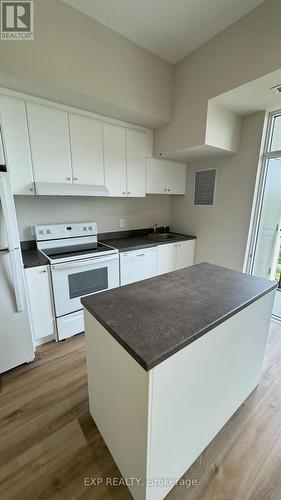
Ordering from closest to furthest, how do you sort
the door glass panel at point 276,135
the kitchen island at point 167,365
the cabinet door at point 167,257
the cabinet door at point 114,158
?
the kitchen island at point 167,365, the door glass panel at point 276,135, the cabinet door at point 114,158, the cabinet door at point 167,257

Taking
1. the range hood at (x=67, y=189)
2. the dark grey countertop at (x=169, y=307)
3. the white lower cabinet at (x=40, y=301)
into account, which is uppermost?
the range hood at (x=67, y=189)

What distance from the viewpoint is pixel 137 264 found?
2.65 m

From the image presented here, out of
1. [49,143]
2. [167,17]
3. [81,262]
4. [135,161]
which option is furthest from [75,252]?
[167,17]

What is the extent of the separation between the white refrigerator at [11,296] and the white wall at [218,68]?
6.28ft

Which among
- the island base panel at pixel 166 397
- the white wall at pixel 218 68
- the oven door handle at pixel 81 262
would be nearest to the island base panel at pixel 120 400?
the island base panel at pixel 166 397

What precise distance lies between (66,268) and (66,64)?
1.76 m

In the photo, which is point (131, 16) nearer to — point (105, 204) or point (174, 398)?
point (105, 204)

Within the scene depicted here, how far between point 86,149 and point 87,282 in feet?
4.78

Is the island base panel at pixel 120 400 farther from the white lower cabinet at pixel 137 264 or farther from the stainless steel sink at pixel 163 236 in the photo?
the stainless steel sink at pixel 163 236

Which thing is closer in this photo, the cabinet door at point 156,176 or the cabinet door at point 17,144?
the cabinet door at point 17,144

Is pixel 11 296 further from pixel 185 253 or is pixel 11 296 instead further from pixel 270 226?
pixel 270 226

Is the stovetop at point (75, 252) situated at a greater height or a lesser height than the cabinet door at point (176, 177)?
lesser

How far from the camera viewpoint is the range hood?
6.58 feet

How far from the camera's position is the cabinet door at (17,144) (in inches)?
70.1
